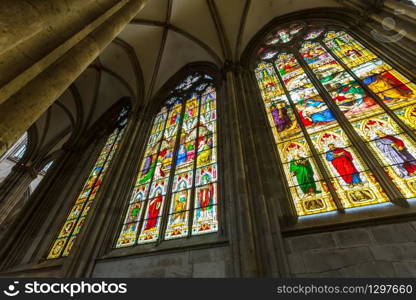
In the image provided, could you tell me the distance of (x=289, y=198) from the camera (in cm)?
341

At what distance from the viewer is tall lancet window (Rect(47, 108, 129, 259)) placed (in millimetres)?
5289

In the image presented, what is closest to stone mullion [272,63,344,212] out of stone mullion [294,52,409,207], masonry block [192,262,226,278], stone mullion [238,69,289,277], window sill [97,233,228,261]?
stone mullion [294,52,409,207]

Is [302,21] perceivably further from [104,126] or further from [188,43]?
[104,126]


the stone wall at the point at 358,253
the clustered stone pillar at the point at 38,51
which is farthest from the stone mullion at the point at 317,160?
the clustered stone pillar at the point at 38,51

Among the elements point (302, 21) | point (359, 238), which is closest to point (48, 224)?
point (359, 238)

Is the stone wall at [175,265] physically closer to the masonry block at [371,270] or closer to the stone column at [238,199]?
the stone column at [238,199]

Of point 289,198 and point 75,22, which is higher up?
point 75,22

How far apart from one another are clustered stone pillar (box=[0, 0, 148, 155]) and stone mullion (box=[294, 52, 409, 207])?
167 inches

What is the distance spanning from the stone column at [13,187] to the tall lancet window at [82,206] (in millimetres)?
4016

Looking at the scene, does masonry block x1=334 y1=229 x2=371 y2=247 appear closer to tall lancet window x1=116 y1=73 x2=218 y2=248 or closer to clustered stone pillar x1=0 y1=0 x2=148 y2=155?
tall lancet window x1=116 y1=73 x2=218 y2=248

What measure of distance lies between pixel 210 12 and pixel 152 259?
8680mm

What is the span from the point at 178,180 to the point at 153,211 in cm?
88

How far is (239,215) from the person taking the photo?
3160mm

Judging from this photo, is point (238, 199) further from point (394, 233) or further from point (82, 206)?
point (82, 206)
